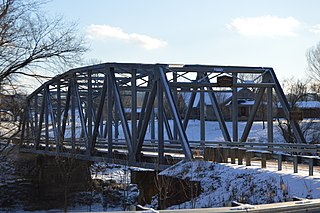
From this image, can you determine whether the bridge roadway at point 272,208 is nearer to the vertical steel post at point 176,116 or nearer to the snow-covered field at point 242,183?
the snow-covered field at point 242,183

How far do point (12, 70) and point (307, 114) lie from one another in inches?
2055

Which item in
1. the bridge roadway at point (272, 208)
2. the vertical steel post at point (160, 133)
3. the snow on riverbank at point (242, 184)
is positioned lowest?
the snow on riverbank at point (242, 184)

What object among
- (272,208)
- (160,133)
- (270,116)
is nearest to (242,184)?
(160,133)

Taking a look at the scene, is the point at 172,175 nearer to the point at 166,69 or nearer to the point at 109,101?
the point at 166,69

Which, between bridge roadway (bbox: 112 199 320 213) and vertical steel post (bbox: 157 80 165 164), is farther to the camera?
vertical steel post (bbox: 157 80 165 164)

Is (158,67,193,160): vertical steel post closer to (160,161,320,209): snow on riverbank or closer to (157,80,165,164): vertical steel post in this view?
(157,80,165,164): vertical steel post

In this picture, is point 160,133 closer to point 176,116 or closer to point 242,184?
point 176,116

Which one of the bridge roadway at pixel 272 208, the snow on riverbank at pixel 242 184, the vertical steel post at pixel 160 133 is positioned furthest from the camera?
the vertical steel post at pixel 160 133

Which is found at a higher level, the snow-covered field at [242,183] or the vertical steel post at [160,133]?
the vertical steel post at [160,133]

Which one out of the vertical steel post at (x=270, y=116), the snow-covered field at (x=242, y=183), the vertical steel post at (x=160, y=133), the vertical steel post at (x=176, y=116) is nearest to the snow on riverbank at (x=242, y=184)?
the snow-covered field at (x=242, y=183)

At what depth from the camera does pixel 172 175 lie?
18.2 meters

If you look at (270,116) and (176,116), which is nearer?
(176,116)

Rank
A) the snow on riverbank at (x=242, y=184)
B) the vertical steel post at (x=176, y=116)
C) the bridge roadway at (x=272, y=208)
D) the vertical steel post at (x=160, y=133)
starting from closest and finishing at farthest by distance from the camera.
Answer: the bridge roadway at (x=272, y=208)
the snow on riverbank at (x=242, y=184)
the vertical steel post at (x=176, y=116)
the vertical steel post at (x=160, y=133)

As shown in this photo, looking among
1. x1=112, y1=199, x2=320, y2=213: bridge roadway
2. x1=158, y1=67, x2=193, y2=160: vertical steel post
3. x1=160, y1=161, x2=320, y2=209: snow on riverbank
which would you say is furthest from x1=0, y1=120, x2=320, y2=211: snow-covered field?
x1=112, y1=199, x2=320, y2=213: bridge roadway
